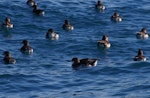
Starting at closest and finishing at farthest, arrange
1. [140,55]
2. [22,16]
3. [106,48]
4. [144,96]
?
1. [144,96]
2. [140,55]
3. [106,48]
4. [22,16]

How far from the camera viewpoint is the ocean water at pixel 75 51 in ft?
132

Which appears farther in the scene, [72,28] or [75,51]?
[72,28]

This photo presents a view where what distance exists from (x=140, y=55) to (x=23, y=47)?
8576mm

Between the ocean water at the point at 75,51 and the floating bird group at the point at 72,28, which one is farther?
the floating bird group at the point at 72,28

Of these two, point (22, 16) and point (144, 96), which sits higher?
point (22, 16)

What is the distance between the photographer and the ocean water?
40.2 metres

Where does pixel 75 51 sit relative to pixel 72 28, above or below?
below

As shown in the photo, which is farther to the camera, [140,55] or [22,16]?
[22,16]

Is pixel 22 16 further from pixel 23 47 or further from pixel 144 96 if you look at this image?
pixel 144 96

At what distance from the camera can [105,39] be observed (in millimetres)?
49906

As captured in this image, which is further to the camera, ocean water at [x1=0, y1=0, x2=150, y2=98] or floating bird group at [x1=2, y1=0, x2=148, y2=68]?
floating bird group at [x1=2, y1=0, x2=148, y2=68]

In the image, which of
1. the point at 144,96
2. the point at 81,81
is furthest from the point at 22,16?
the point at 144,96

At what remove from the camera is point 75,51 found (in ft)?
160

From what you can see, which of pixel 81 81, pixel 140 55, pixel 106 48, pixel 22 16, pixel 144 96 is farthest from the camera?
pixel 22 16
